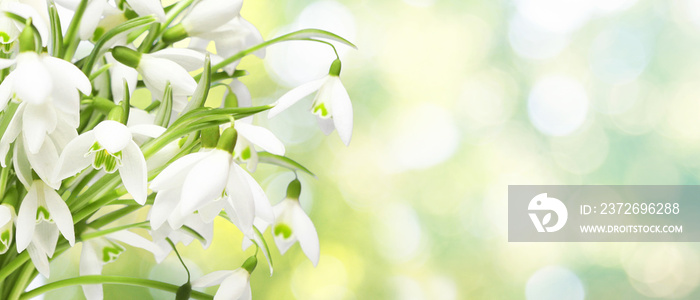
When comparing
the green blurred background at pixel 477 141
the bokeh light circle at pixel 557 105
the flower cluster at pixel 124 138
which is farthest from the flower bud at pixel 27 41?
the bokeh light circle at pixel 557 105

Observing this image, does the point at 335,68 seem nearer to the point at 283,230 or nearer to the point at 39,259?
the point at 283,230

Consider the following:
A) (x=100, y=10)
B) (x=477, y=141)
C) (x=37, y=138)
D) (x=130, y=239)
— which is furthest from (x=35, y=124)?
(x=477, y=141)

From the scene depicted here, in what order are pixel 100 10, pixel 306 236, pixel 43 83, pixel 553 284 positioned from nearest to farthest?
pixel 43 83 < pixel 100 10 < pixel 306 236 < pixel 553 284

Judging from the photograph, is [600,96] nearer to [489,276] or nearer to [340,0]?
[489,276]

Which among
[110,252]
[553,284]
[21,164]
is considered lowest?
[553,284]

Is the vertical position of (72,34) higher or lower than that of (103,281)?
higher

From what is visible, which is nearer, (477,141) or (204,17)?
(204,17)

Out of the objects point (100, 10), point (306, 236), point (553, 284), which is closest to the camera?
point (100, 10)

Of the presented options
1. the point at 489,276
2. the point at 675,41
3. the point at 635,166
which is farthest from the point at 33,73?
the point at 675,41
